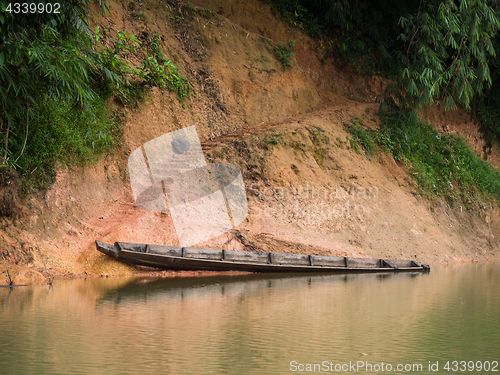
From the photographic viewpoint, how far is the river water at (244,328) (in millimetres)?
4488

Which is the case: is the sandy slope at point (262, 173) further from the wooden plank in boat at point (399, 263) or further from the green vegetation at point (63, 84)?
the wooden plank in boat at point (399, 263)

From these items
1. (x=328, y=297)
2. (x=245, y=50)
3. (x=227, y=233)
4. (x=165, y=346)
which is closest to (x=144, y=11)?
(x=245, y=50)

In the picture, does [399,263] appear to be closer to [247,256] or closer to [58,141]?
[247,256]

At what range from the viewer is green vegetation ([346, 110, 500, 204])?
16.9 meters

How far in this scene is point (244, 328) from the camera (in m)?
5.85

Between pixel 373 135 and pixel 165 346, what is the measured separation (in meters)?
13.6

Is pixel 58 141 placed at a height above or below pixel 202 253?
above

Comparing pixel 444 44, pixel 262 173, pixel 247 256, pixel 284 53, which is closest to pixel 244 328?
pixel 247 256

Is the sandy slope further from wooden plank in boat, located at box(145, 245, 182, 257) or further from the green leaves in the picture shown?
the green leaves

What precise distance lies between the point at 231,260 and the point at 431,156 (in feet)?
34.5

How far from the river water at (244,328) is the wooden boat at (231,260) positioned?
67 centimetres

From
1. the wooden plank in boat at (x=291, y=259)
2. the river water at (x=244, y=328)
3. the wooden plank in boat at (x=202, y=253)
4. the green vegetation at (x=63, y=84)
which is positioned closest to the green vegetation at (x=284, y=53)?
the green vegetation at (x=63, y=84)

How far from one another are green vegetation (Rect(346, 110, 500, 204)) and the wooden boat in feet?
18.9

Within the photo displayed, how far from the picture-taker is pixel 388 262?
12.0 m
